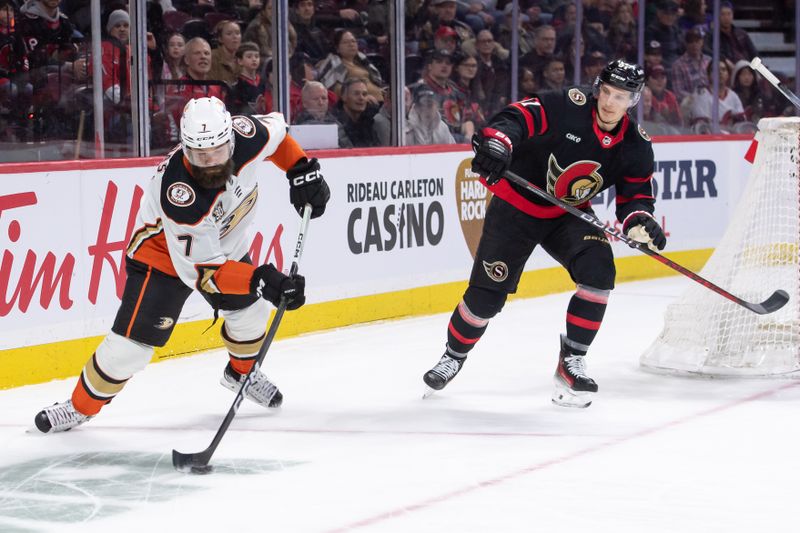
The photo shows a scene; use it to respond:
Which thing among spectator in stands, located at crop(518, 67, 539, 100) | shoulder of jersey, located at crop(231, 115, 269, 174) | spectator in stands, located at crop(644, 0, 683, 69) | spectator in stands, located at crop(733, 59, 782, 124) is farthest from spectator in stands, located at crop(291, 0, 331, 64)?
spectator in stands, located at crop(733, 59, 782, 124)

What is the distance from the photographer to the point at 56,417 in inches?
143

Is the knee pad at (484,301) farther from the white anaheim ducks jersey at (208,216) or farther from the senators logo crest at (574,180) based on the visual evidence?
the white anaheim ducks jersey at (208,216)

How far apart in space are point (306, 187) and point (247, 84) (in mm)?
2124

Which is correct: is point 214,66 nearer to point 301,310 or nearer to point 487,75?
point 301,310

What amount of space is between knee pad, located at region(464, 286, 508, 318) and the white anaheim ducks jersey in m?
0.73

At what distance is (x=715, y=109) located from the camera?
339 inches

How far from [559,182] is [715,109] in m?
4.99

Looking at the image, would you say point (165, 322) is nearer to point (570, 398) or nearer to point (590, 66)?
point (570, 398)

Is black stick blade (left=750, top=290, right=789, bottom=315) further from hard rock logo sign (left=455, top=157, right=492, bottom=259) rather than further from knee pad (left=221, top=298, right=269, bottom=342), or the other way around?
hard rock logo sign (left=455, top=157, right=492, bottom=259)

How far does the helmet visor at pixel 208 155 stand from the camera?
10.8 ft

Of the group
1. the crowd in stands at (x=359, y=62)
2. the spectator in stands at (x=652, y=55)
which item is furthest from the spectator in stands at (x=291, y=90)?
the spectator in stands at (x=652, y=55)

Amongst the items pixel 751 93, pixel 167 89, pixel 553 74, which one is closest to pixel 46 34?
pixel 167 89

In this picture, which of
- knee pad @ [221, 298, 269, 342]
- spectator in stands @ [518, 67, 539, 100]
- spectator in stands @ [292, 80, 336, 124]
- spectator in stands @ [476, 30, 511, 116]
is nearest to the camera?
knee pad @ [221, 298, 269, 342]

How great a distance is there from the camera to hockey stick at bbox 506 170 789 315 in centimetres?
388
